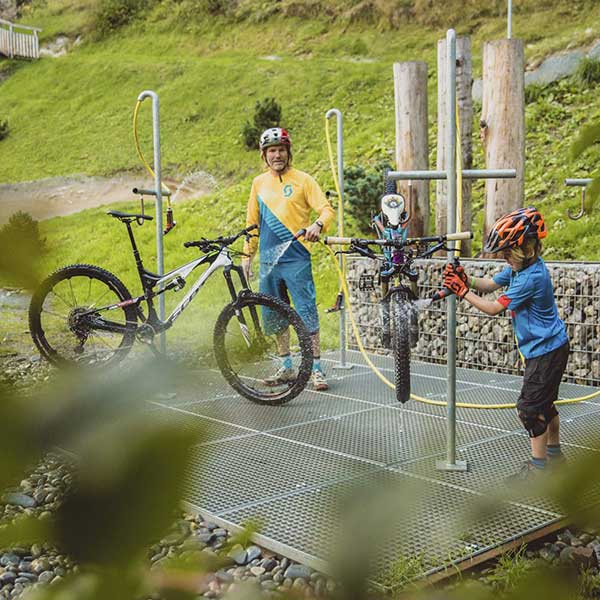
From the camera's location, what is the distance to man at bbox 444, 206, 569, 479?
108 inches

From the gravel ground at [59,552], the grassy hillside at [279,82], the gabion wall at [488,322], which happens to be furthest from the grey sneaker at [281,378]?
the grassy hillside at [279,82]

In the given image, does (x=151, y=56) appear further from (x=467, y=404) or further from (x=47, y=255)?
(x=47, y=255)

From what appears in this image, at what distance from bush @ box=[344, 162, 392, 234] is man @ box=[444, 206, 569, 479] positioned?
5.38m

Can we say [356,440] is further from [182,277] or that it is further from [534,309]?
[182,277]

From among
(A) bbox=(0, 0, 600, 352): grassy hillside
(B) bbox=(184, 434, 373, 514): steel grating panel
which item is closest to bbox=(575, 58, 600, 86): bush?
(A) bbox=(0, 0, 600, 352): grassy hillside

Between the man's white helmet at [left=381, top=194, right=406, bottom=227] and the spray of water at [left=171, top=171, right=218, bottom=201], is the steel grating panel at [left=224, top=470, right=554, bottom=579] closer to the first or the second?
the man's white helmet at [left=381, top=194, right=406, bottom=227]

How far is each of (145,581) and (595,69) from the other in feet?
32.8

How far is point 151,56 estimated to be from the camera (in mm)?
20422

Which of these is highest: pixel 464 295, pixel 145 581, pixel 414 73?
pixel 414 73

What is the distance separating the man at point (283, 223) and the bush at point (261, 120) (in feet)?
36.1

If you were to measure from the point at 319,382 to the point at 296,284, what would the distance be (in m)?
0.55

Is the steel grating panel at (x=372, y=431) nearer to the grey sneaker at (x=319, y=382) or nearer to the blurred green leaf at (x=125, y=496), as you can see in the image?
the grey sneaker at (x=319, y=382)

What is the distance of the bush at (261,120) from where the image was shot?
14.9m

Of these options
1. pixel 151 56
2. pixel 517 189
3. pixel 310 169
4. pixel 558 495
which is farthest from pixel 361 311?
pixel 151 56
